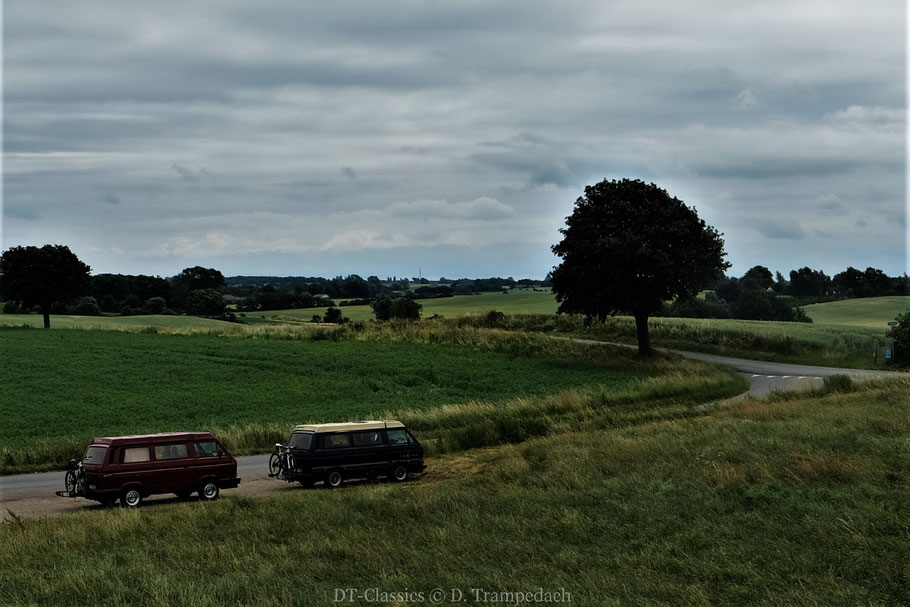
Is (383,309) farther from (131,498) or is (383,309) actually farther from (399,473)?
(131,498)

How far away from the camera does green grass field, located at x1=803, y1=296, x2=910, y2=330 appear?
120m

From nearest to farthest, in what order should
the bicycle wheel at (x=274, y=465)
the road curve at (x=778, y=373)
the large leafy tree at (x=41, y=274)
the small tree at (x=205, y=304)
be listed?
the bicycle wheel at (x=274, y=465)
the road curve at (x=778, y=373)
the large leafy tree at (x=41, y=274)
the small tree at (x=205, y=304)

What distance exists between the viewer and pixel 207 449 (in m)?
25.4

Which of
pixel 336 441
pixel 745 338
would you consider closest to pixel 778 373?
pixel 745 338

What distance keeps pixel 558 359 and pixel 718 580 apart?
163ft

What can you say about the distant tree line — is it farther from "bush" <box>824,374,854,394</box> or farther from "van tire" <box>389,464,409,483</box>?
"van tire" <box>389,464,409,483</box>

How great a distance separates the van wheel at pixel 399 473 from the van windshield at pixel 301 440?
2.89 metres

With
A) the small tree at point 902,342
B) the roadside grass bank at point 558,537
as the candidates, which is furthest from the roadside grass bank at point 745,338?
the roadside grass bank at point 558,537

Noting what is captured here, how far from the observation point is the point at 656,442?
26281 millimetres

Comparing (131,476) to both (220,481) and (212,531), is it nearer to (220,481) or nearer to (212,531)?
(220,481)

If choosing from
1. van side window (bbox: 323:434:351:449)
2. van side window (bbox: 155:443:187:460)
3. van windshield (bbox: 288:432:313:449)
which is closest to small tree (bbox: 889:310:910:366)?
van side window (bbox: 323:434:351:449)

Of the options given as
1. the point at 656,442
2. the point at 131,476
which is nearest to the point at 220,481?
the point at 131,476

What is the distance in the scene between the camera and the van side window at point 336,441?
88.4ft

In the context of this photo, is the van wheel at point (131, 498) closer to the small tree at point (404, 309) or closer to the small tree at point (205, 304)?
the small tree at point (404, 309)
